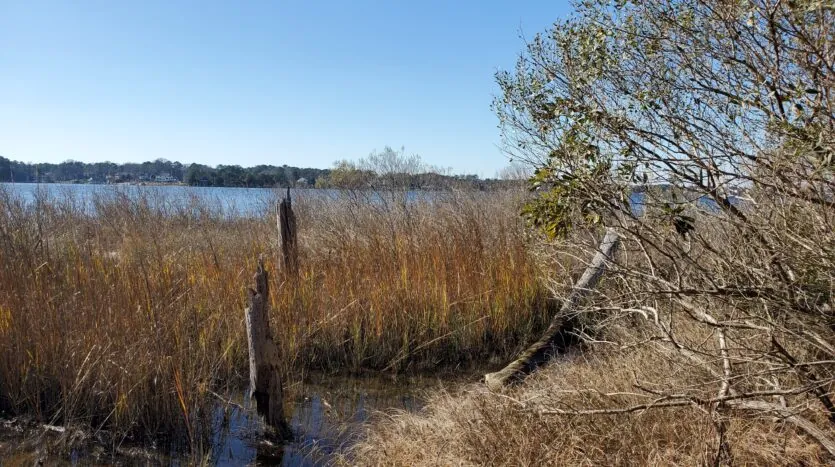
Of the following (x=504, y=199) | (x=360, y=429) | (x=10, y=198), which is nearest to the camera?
(x=360, y=429)

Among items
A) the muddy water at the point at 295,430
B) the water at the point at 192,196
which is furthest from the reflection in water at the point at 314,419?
the water at the point at 192,196

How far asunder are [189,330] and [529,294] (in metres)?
3.78

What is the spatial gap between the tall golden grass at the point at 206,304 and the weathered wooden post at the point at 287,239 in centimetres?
16

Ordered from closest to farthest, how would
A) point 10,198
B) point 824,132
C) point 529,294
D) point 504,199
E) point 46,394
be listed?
point 824,132
point 46,394
point 10,198
point 529,294
point 504,199

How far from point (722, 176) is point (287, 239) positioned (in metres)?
4.88

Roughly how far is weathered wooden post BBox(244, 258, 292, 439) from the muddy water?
117 mm

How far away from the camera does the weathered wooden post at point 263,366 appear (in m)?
4.27

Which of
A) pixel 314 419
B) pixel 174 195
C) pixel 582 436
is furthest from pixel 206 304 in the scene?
pixel 174 195

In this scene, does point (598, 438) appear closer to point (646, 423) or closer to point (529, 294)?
point (646, 423)

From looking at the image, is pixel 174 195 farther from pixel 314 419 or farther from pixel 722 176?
pixel 722 176

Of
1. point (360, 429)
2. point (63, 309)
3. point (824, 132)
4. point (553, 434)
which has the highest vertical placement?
point (824, 132)

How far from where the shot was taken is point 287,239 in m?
7.05

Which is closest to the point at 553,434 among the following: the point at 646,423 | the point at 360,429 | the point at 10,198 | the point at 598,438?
the point at 598,438

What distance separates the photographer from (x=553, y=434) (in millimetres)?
3408
